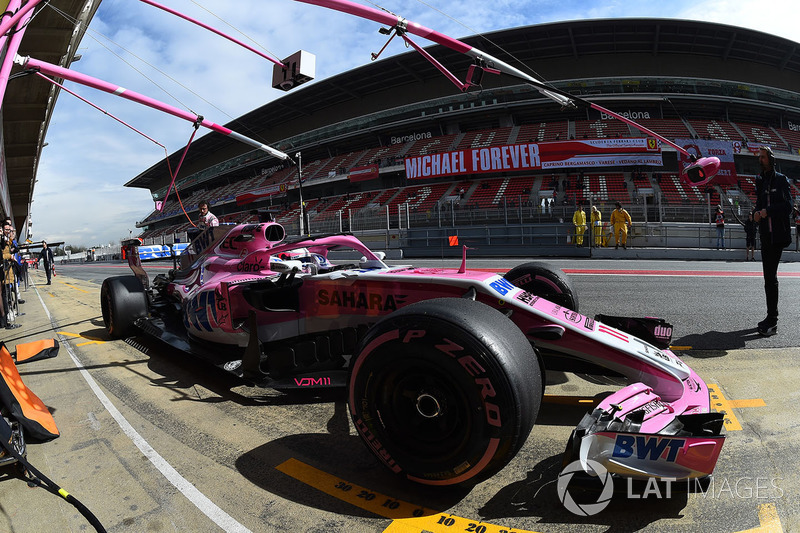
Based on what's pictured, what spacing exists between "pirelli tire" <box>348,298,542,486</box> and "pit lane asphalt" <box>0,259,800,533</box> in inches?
8.9

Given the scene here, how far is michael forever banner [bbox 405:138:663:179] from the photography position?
28.4m

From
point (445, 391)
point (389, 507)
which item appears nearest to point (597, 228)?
point (445, 391)

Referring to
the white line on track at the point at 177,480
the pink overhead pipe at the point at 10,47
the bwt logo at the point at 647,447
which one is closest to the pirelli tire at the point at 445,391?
the bwt logo at the point at 647,447

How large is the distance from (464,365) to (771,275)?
164 inches

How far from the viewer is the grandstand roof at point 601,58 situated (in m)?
31.8

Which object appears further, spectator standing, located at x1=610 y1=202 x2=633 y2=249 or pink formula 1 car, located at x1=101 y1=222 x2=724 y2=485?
spectator standing, located at x1=610 y1=202 x2=633 y2=249

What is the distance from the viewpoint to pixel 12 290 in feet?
29.8

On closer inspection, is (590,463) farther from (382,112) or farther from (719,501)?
(382,112)

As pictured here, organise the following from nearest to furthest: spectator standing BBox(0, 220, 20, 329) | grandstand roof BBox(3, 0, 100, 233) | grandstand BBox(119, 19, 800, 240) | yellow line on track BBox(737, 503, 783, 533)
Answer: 1. yellow line on track BBox(737, 503, 783, 533)
2. spectator standing BBox(0, 220, 20, 329)
3. grandstand roof BBox(3, 0, 100, 233)
4. grandstand BBox(119, 19, 800, 240)

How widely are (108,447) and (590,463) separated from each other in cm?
280

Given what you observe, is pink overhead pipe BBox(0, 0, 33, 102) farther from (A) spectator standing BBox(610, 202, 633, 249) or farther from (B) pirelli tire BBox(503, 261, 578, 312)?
(A) spectator standing BBox(610, 202, 633, 249)

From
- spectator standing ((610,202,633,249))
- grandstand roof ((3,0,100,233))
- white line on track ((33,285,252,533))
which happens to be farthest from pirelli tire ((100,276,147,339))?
spectator standing ((610,202,633,249))

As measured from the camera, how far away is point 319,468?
7.28 feet

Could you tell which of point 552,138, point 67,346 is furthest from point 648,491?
point 552,138
